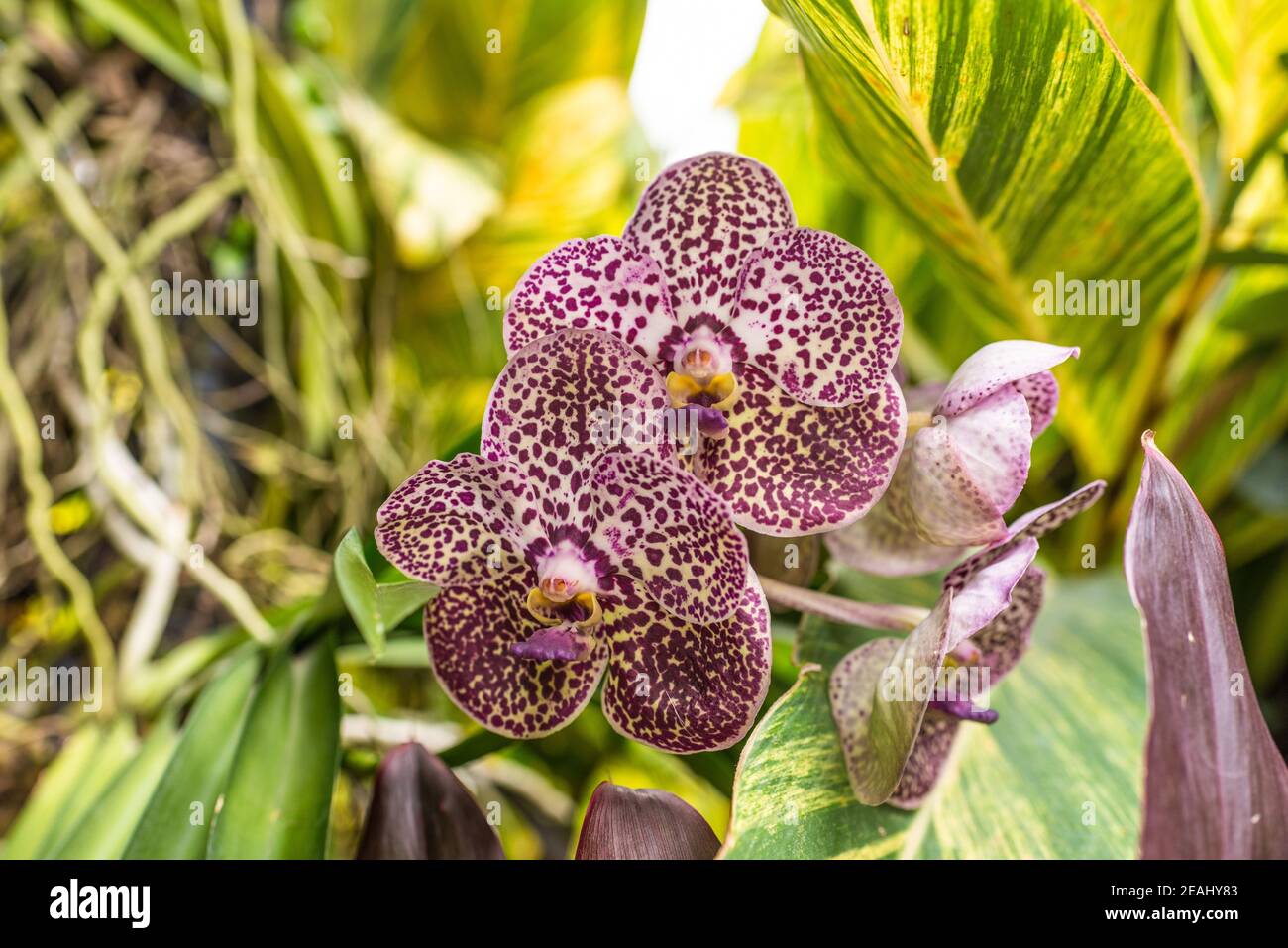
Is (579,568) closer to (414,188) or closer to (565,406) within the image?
(565,406)

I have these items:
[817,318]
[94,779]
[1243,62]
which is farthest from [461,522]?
[1243,62]

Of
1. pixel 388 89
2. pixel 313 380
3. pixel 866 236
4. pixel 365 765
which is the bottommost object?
pixel 365 765

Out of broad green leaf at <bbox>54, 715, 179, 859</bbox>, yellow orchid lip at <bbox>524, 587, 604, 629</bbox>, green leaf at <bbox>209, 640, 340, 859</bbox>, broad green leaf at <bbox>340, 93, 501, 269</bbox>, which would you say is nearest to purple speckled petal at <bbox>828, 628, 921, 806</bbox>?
yellow orchid lip at <bbox>524, 587, 604, 629</bbox>
